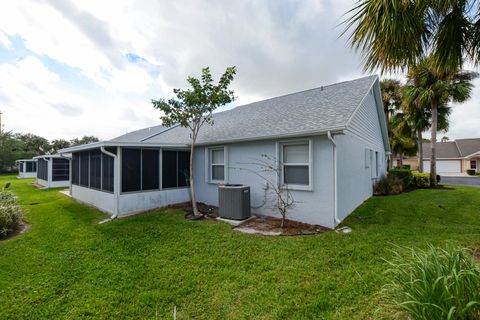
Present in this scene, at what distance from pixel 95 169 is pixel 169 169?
3.38 metres

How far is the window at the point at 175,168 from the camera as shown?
8.85m

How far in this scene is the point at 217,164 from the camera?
8773 millimetres

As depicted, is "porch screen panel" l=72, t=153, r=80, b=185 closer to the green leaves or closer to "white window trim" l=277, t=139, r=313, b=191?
the green leaves

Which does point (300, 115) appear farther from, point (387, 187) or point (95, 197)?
point (95, 197)

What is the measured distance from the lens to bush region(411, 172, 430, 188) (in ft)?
43.3

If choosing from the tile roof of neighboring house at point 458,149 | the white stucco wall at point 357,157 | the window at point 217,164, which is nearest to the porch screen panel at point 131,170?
the window at point 217,164

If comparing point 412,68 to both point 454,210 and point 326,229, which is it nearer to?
point 326,229

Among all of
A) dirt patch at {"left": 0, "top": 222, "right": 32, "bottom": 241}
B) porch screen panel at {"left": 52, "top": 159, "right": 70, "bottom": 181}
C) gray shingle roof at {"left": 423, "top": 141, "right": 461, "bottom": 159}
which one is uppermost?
gray shingle roof at {"left": 423, "top": 141, "right": 461, "bottom": 159}

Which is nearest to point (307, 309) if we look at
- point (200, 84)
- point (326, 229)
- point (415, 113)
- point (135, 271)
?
point (135, 271)

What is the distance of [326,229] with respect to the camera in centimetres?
579

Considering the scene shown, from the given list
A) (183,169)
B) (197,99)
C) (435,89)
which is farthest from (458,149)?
(197,99)

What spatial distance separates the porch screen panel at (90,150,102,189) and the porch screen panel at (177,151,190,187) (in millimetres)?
3190

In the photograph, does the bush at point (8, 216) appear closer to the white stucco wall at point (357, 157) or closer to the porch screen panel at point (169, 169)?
the porch screen panel at point (169, 169)

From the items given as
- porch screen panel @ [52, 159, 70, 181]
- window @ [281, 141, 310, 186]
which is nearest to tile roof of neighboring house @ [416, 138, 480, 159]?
window @ [281, 141, 310, 186]
